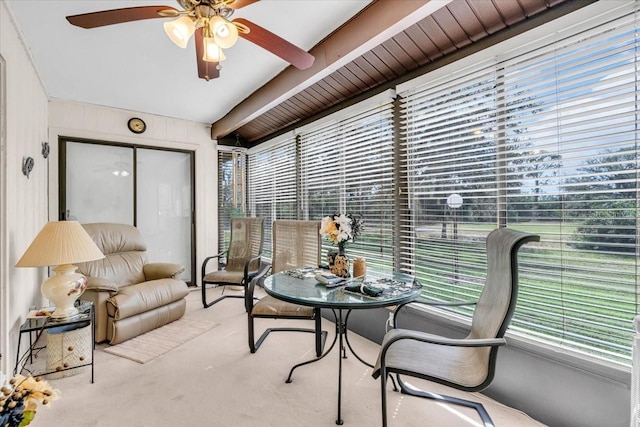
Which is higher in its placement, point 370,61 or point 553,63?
point 370,61

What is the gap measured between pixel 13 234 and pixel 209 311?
2.08 metres

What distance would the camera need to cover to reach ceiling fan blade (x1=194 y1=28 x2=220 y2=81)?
1849 mm

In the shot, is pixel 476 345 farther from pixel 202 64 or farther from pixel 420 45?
pixel 202 64

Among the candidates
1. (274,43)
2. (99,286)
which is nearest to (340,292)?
(274,43)

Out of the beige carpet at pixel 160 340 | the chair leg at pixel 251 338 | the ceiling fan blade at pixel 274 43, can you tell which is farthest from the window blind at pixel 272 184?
the ceiling fan blade at pixel 274 43

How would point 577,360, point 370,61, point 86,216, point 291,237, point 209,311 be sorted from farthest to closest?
1. point 86,216
2. point 209,311
3. point 291,237
4. point 370,61
5. point 577,360

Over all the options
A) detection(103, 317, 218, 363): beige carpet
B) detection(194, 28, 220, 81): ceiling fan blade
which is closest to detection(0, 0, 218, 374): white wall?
detection(103, 317, 218, 363): beige carpet

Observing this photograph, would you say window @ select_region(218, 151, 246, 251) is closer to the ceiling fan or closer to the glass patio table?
the glass patio table

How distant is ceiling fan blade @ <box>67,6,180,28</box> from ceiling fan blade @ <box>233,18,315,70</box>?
366 millimetres

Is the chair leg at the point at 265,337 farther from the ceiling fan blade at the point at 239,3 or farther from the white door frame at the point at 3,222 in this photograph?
the ceiling fan blade at the point at 239,3

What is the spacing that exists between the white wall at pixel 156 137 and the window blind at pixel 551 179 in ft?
12.2

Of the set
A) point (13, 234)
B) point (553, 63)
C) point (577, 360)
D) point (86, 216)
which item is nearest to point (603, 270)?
point (577, 360)

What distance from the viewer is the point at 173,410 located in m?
1.96

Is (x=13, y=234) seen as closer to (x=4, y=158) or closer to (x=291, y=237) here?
(x=4, y=158)
